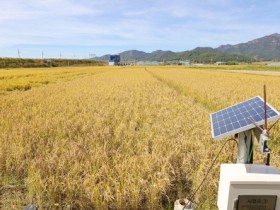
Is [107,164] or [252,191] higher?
[252,191]

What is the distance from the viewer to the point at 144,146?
560 centimetres

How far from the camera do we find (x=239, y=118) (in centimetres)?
355

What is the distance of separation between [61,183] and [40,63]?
295ft

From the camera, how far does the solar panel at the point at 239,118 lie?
3172 mm

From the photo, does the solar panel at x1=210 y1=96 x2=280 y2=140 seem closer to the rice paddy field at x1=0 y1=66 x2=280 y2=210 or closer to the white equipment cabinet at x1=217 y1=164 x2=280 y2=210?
the white equipment cabinet at x1=217 y1=164 x2=280 y2=210

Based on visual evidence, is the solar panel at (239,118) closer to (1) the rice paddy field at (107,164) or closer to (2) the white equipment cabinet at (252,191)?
(2) the white equipment cabinet at (252,191)

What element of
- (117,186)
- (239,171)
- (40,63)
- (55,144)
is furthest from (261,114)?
(40,63)

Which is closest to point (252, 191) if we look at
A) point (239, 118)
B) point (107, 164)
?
point (239, 118)

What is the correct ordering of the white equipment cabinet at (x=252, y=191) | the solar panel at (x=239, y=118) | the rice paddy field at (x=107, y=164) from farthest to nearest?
the rice paddy field at (x=107, y=164) → the solar panel at (x=239, y=118) → the white equipment cabinet at (x=252, y=191)

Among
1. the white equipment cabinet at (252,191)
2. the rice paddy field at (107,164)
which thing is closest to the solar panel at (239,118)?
the white equipment cabinet at (252,191)

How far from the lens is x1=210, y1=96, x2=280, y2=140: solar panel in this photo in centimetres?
317

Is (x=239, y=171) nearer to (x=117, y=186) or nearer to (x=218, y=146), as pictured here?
(x=117, y=186)

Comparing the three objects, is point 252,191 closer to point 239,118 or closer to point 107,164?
point 239,118

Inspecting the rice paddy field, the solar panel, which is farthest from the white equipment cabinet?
the rice paddy field
